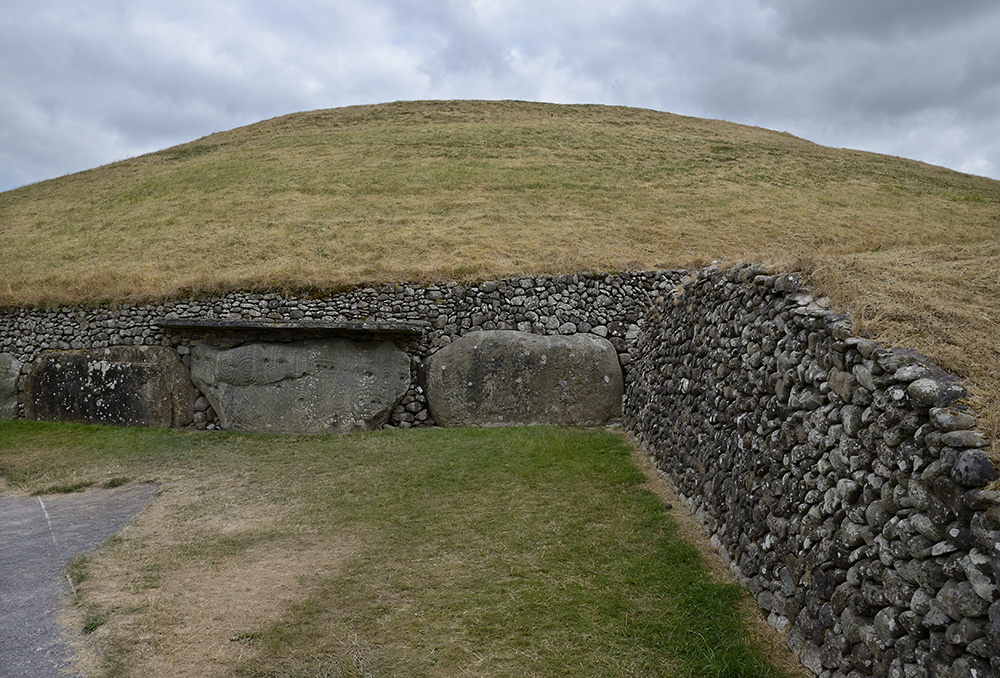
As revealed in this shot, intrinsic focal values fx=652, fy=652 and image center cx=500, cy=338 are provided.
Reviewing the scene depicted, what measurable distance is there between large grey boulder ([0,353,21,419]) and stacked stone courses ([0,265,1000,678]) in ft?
50.4

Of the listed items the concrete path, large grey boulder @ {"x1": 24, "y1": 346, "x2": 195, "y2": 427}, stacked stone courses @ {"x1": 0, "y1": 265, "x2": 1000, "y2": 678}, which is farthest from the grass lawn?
large grey boulder @ {"x1": 24, "y1": 346, "x2": 195, "y2": 427}

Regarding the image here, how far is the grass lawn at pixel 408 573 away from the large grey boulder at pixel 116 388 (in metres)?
2.91

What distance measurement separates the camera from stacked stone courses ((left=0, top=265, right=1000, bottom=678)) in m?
3.88

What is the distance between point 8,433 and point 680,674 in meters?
16.1

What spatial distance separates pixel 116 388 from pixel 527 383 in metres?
9.75

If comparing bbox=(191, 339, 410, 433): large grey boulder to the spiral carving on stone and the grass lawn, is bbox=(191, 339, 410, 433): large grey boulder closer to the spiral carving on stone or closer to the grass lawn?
the spiral carving on stone

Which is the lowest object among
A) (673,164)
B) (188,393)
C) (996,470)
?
(188,393)

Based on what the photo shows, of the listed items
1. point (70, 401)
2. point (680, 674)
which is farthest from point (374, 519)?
point (70, 401)

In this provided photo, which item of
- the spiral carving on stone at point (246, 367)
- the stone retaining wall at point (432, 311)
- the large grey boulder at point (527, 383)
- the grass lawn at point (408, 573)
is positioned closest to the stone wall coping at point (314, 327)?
the stone retaining wall at point (432, 311)

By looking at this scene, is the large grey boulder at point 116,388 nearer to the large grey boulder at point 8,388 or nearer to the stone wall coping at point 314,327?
the large grey boulder at point 8,388

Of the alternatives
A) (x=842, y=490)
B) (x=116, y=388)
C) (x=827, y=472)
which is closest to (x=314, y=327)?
(x=116, y=388)

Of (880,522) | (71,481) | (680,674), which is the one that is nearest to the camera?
(880,522)

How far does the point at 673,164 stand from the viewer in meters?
33.1

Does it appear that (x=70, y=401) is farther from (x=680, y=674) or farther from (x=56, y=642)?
(x=680, y=674)
